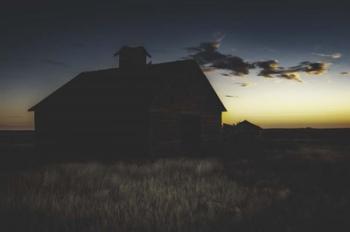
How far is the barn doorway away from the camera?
23.3 metres

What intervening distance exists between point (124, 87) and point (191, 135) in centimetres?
546

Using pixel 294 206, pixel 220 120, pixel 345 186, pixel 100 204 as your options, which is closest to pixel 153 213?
pixel 100 204

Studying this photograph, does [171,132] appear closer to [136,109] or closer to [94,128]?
[136,109]

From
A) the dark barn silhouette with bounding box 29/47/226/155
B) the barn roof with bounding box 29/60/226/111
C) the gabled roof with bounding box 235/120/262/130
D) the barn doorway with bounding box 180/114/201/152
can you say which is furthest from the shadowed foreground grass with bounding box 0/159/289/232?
the gabled roof with bounding box 235/120/262/130

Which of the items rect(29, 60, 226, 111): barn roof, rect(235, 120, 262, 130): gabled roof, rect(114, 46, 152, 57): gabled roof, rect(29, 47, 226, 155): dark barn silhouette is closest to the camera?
rect(29, 47, 226, 155): dark barn silhouette

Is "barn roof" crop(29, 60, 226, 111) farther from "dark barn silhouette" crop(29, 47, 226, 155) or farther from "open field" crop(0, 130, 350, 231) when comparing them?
"open field" crop(0, 130, 350, 231)

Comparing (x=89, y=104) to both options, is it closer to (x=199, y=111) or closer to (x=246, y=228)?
(x=199, y=111)

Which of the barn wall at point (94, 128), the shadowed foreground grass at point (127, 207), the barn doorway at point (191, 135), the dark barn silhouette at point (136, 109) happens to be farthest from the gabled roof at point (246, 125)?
the shadowed foreground grass at point (127, 207)

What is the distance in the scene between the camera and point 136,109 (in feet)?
63.6

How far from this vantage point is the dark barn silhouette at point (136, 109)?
19.6 m

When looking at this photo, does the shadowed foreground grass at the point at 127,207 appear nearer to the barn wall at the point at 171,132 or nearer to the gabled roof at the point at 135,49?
the barn wall at the point at 171,132

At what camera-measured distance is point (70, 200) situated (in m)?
7.94

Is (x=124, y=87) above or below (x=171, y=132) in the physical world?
above

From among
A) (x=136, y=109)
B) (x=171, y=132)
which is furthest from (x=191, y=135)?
(x=136, y=109)
